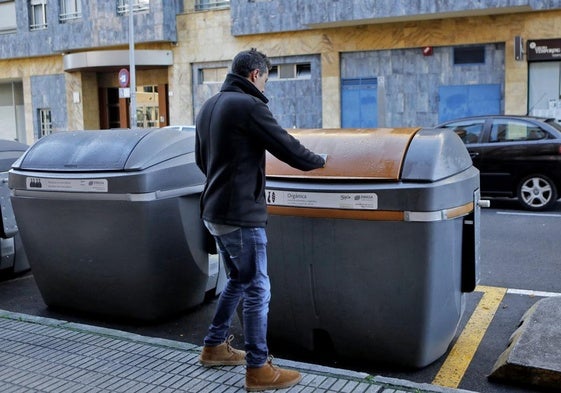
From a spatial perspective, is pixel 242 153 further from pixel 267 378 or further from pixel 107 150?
pixel 107 150

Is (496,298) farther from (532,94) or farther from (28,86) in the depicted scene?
(28,86)

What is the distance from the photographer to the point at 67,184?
5.18 metres

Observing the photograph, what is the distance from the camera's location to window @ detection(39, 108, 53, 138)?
30.8m

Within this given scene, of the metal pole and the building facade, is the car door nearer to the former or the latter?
the building facade

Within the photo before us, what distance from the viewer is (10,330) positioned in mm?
5043

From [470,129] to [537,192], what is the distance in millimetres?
1579

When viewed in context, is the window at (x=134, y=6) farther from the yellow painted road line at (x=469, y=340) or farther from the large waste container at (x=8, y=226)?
the yellow painted road line at (x=469, y=340)

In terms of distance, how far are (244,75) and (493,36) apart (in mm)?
18181

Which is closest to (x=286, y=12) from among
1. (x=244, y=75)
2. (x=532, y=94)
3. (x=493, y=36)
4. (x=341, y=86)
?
(x=341, y=86)

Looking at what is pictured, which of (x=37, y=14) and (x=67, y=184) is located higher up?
(x=37, y=14)

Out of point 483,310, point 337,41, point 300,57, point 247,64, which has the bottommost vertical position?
point 483,310

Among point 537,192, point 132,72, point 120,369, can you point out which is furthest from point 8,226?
point 132,72

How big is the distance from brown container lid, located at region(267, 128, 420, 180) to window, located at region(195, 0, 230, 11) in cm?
2213

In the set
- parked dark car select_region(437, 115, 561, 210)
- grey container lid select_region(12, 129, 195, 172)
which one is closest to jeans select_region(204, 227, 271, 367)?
grey container lid select_region(12, 129, 195, 172)
